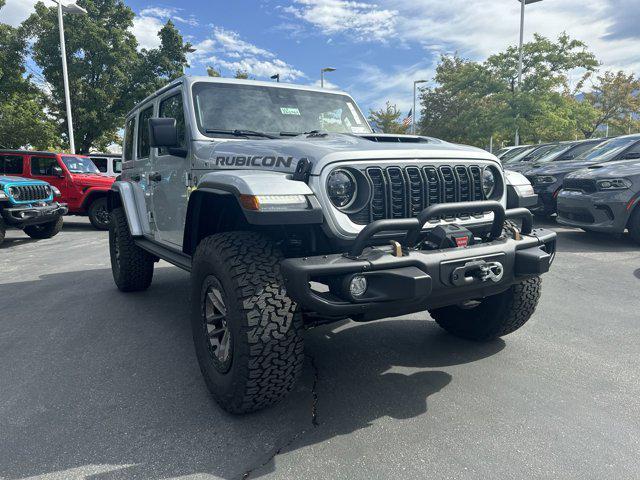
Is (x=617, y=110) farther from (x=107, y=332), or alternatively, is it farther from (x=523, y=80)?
(x=107, y=332)

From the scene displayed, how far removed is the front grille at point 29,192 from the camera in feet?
28.8

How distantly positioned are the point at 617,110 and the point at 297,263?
32.4 metres

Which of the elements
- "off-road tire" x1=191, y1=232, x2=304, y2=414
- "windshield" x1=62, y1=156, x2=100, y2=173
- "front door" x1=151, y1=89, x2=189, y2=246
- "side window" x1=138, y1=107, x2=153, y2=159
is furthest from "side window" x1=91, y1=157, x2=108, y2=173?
"off-road tire" x1=191, y1=232, x2=304, y2=414

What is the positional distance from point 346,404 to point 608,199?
20.2ft

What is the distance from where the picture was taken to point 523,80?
22031mm

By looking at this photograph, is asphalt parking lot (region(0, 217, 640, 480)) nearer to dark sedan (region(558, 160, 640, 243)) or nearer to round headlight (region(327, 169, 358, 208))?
round headlight (region(327, 169, 358, 208))

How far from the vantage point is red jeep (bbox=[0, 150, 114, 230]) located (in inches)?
443

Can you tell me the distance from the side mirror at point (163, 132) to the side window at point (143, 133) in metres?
1.48

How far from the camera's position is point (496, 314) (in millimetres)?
3289

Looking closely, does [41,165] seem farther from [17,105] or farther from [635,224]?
[17,105]

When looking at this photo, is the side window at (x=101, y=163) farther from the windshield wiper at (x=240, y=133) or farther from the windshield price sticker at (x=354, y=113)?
the windshield wiper at (x=240, y=133)

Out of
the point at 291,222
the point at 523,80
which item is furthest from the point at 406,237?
the point at 523,80

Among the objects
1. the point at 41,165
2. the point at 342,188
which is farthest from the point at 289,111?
the point at 41,165

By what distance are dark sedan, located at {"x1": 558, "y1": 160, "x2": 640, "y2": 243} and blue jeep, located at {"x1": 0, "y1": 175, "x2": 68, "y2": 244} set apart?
958cm
